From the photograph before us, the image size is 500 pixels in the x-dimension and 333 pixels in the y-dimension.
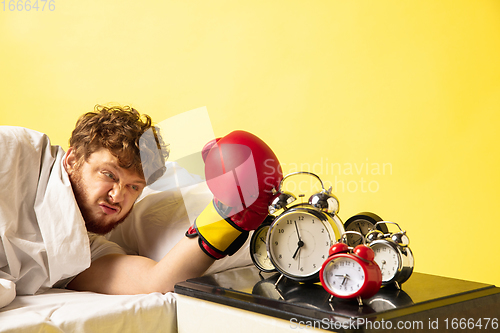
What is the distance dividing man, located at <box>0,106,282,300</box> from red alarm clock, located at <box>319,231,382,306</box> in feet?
0.83

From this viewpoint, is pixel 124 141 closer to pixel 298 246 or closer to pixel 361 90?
pixel 298 246

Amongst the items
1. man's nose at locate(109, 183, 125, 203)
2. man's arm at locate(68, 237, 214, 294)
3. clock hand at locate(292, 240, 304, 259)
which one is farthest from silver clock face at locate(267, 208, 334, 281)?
man's nose at locate(109, 183, 125, 203)

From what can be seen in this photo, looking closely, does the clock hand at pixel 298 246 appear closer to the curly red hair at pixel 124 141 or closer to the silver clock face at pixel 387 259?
the silver clock face at pixel 387 259

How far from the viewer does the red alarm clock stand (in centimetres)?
74

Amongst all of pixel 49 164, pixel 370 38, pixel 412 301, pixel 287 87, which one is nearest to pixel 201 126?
pixel 49 164

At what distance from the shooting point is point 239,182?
963 millimetres

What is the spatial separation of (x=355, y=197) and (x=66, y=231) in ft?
4.06

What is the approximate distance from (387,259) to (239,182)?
0.37 meters

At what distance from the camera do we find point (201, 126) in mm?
1131

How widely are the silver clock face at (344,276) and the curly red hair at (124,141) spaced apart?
0.82 metres

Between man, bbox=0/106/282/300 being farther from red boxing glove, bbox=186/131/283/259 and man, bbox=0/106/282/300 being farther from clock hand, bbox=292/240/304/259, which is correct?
clock hand, bbox=292/240/304/259

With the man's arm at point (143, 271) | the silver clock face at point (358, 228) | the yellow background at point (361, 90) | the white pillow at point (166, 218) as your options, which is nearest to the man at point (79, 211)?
the man's arm at point (143, 271)

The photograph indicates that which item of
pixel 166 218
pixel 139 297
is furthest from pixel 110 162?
pixel 139 297

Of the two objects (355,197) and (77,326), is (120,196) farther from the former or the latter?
(355,197)
